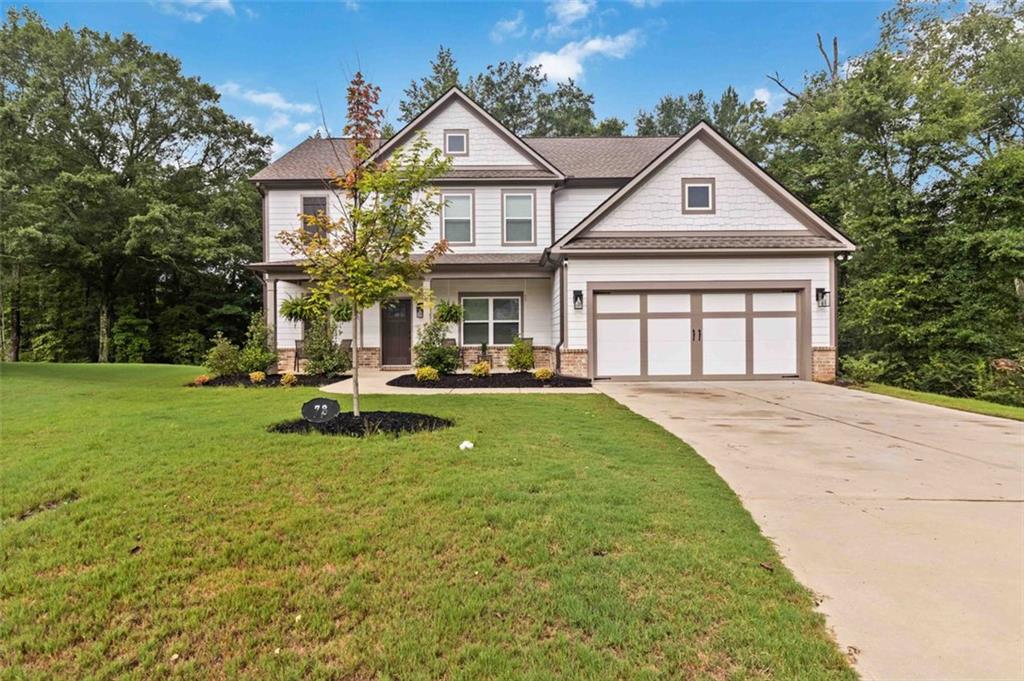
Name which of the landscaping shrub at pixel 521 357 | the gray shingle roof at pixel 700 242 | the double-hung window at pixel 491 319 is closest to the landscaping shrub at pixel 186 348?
the double-hung window at pixel 491 319

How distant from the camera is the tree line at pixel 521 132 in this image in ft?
42.5

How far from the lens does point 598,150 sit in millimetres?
17938

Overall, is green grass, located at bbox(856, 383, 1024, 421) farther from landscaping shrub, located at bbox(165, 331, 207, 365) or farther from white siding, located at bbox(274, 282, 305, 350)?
landscaping shrub, located at bbox(165, 331, 207, 365)

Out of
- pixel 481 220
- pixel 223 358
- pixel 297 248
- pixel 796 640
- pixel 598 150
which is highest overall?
pixel 598 150

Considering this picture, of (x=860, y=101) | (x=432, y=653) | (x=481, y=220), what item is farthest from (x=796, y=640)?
(x=860, y=101)

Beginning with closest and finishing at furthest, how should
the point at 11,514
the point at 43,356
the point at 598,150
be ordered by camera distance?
the point at 11,514 → the point at 598,150 → the point at 43,356

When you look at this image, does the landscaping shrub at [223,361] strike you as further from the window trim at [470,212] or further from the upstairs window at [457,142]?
the upstairs window at [457,142]

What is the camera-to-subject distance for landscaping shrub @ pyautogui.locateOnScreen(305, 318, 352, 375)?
12859 millimetres

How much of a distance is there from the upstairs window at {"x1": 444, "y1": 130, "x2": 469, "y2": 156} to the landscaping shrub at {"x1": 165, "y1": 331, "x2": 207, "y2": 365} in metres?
16.6

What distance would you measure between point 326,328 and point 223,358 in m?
2.52

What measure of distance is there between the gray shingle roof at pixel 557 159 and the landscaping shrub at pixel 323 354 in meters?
4.82

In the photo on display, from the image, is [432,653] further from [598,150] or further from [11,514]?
[598,150]

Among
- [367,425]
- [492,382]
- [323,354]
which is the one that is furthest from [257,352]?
[367,425]

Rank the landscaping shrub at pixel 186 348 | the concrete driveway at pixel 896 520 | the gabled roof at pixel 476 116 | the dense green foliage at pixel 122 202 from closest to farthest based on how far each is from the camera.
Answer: the concrete driveway at pixel 896 520, the gabled roof at pixel 476 116, the dense green foliage at pixel 122 202, the landscaping shrub at pixel 186 348
